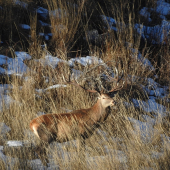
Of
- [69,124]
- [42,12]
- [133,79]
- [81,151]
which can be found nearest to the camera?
[81,151]

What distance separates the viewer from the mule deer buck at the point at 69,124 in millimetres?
3733

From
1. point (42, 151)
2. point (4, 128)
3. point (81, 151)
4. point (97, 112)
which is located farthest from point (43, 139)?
point (97, 112)

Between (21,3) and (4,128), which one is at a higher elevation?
(21,3)

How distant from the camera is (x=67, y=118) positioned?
3945 millimetres

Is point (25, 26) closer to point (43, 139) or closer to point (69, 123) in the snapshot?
point (69, 123)

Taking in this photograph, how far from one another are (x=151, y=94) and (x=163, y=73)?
2.66 feet

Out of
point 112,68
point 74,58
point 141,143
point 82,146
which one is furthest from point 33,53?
point 141,143

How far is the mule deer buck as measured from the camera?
3733mm

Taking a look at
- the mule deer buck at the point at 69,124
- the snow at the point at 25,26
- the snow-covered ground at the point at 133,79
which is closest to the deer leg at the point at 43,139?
the mule deer buck at the point at 69,124

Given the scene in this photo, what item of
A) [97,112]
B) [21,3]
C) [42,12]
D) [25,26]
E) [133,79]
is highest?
[21,3]

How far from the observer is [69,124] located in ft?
12.9

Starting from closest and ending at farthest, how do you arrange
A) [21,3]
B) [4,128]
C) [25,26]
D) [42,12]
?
[4,128] → [25,26] → [21,3] → [42,12]

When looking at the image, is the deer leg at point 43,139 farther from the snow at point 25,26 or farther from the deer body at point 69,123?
the snow at point 25,26

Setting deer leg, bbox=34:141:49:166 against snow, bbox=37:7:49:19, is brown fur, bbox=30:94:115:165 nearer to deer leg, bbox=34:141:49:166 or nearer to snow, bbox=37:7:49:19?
deer leg, bbox=34:141:49:166
